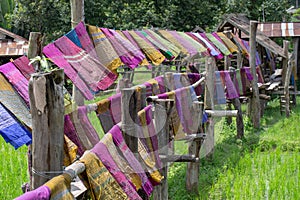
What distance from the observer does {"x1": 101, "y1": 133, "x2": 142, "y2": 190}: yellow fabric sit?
291 cm

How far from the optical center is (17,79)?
3.87 m

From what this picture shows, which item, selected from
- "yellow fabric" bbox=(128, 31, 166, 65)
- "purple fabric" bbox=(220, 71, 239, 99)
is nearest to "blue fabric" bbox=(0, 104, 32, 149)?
"yellow fabric" bbox=(128, 31, 166, 65)

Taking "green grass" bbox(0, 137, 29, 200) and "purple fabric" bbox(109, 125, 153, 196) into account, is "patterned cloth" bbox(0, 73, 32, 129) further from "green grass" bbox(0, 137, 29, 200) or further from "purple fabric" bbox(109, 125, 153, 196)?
"green grass" bbox(0, 137, 29, 200)

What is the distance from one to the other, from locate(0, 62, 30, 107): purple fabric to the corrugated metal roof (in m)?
10.7

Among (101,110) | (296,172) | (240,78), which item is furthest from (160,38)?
(101,110)

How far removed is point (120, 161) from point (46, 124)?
88 cm

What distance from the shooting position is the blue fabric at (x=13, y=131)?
10.8 ft

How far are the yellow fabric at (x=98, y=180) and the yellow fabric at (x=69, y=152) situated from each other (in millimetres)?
648

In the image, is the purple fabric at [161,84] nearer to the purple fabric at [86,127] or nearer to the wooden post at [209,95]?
the wooden post at [209,95]

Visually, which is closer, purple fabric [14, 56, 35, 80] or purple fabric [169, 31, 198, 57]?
purple fabric [14, 56, 35, 80]

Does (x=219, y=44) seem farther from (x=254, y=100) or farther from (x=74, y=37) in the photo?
(x=74, y=37)

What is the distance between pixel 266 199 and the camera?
5621mm

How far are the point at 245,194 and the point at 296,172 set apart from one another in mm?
1306

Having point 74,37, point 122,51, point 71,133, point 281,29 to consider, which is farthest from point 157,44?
point 281,29
